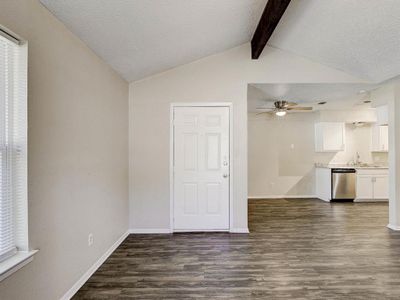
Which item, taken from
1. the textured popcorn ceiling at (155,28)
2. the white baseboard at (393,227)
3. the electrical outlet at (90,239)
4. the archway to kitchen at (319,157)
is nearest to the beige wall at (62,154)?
the electrical outlet at (90,239)

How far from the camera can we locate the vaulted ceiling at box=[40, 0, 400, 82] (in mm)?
2318

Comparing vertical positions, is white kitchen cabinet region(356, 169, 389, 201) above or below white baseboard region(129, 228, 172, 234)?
above

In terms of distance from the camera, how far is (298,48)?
12.6 ft

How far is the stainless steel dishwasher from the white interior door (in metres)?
3.71

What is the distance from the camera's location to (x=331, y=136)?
688 centimetres

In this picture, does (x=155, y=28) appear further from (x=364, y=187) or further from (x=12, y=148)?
(x=364, y=187)

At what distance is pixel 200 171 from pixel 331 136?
4504 millimetres

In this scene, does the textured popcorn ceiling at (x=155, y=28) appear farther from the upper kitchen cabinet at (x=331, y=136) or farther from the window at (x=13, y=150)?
the upper kitchen cabinet at (x=331, y=136)

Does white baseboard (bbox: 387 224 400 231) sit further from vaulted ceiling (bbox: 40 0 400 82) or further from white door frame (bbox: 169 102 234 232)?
white door frame (bbox: 169 102 234 232)

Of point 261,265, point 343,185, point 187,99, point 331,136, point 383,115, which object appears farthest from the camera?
point 331,136

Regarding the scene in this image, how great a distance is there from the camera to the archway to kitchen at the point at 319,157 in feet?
20.9

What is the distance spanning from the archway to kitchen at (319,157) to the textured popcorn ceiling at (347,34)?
7.09ft

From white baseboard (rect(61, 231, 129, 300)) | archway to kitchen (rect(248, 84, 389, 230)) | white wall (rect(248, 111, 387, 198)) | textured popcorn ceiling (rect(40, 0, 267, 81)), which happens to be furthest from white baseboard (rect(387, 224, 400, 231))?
white baseboard (rect(61, 231, 129, 300))

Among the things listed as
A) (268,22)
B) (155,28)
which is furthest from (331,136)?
(155,28)
